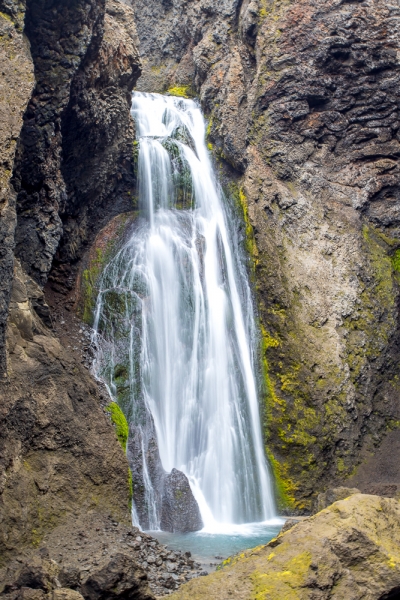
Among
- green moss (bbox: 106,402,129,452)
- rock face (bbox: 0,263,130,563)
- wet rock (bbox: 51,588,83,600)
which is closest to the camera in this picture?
wet rock (bbox: 51,588,83,600)

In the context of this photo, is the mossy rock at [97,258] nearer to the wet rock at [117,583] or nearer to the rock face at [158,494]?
the rock face at [158,494]

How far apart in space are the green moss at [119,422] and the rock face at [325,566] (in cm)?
574

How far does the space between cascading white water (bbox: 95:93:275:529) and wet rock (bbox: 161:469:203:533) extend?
422 millimetres

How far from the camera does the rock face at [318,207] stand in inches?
529

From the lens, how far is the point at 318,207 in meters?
16.5

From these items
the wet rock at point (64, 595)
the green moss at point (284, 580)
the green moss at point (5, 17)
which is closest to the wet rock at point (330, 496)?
the green moss at point (284, 580)

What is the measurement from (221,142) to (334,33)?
504cm

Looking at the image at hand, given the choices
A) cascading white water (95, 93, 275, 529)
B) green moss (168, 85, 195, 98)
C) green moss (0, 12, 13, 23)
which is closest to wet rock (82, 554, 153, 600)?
cascading white water (95, 93, 275, 529)

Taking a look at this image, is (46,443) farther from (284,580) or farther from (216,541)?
(284,580)

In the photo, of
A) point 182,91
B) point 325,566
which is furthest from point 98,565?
point 182,91

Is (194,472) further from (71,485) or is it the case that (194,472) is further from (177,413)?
(71,485)

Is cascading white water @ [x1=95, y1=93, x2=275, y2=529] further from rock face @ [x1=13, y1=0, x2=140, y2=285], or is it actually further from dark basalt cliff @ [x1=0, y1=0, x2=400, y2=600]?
rock face @ [x1=13, y1=0, x2=140, y2=285]

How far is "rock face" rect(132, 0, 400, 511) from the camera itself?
1345 centimetres

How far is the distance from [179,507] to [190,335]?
4575mm
